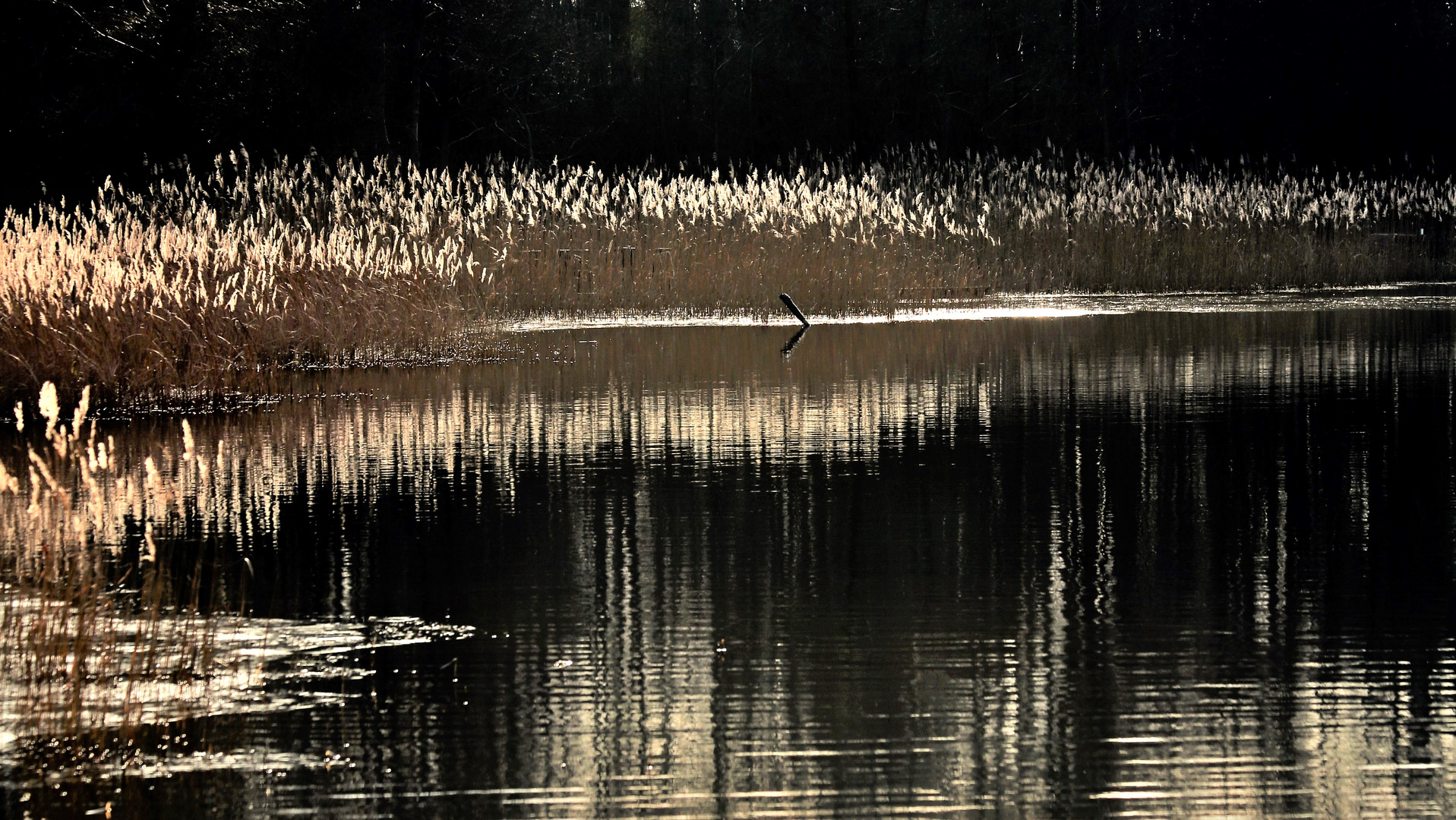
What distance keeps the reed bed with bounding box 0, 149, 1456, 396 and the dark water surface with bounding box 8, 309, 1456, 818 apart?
1.13m

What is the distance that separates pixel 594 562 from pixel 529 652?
1369 mm

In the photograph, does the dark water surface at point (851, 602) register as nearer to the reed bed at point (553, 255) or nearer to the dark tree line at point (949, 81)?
the reed bed at point (553, 255)

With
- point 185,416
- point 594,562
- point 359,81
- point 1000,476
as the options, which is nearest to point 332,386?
point 185,416

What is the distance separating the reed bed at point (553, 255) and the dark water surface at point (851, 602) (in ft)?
3.70

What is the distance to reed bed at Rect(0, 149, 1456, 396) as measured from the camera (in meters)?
11.9

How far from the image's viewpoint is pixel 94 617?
17.3 ft

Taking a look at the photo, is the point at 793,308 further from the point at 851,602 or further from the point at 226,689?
the point at 226,689

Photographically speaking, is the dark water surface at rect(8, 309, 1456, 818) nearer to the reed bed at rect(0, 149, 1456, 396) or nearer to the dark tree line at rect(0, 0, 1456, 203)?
the reed bed at rect(0, 149, 1456, 396)

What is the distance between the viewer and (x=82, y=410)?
5621mm

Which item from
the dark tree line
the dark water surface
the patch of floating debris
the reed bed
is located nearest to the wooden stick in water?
the reed bed

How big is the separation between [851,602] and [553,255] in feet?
45.5

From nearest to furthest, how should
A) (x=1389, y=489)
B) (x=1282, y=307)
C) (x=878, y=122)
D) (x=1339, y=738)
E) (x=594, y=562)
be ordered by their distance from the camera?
(x=1339, y=738) → (x=594, y=562) → (x=1389, y=489) → (x=1282, y=307) → (x=878, y=122)

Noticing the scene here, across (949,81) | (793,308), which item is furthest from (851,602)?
(949,81)

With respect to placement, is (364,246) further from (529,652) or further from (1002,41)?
(1002,41)
